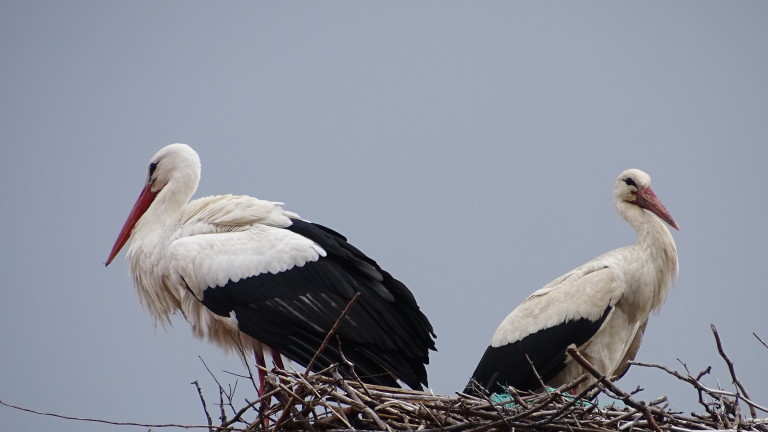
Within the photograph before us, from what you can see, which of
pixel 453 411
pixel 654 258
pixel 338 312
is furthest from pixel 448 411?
pixel 654 258

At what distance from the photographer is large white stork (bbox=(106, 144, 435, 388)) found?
18.5 ft

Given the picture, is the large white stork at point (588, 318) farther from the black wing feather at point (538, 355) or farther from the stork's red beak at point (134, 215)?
the stork's red beak at point (134, 215)

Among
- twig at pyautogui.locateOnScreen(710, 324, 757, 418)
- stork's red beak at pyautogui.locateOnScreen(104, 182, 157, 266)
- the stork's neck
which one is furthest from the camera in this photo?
stork's red beak at pyautogui.locateOnScreen(104, 182, 157, 266)

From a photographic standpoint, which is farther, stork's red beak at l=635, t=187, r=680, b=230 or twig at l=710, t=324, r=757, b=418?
stork's red beak at l=635, t=187, r=680, b=230

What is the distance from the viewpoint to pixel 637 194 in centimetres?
695

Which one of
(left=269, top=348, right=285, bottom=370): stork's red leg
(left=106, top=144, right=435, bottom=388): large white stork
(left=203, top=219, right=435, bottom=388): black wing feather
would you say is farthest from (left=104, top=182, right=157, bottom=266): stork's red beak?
(left=269, top=348, right=285, bottom=370): stork's red leg

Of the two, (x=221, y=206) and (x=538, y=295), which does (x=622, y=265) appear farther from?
(x=221, y=206)

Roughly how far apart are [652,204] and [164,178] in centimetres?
268

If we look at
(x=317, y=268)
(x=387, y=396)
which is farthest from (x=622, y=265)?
(x=387, y=396)

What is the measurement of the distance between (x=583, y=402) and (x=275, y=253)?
1.98m

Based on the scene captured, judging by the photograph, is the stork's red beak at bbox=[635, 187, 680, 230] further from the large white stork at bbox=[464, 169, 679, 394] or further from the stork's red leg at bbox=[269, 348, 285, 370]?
the stork's red leg at bbox=[269, 348, 285, 370]

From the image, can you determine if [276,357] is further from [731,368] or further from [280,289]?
[731,368]

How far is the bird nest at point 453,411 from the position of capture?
4316 millimetres

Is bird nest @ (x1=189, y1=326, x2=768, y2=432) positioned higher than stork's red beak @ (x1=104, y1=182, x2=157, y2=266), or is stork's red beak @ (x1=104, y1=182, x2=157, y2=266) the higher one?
stork's red beak @ (x1=104, y1=182, x2=157, y2=266)
